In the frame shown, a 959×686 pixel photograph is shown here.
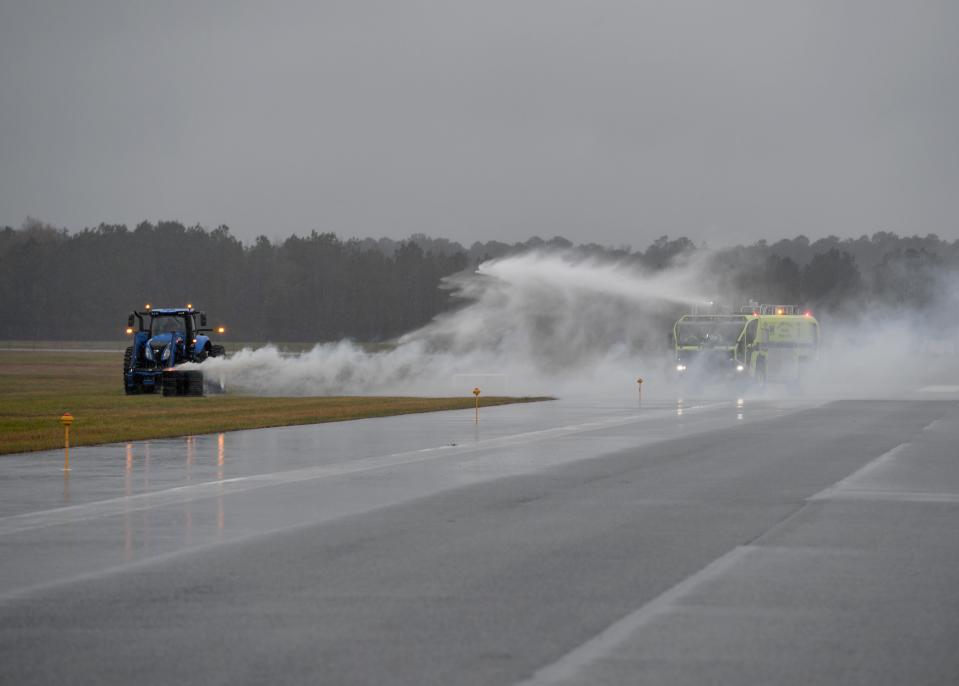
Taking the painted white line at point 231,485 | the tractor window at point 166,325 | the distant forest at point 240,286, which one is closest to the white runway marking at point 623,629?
the painted white line at point 231,485

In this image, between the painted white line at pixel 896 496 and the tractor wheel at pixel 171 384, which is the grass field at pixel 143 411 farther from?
the painted white line at pixel 896 496

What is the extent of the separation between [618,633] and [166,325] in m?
39.2

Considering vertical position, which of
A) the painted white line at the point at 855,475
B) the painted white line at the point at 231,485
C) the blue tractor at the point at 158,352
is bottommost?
the painted white line at the point at 231,485

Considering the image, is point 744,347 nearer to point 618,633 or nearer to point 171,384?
point 171,384

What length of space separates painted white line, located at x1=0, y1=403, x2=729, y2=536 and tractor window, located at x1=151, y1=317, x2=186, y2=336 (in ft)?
70.4

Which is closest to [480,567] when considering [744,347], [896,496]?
[896,496]

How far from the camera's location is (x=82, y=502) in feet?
51.6

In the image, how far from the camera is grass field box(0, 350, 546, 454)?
1055 inches

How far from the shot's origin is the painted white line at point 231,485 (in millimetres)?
14305

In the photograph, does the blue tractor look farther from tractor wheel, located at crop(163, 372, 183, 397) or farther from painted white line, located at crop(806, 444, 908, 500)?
painted white line, located at crop(806, 444, 908, 500)

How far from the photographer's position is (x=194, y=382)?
140 feet

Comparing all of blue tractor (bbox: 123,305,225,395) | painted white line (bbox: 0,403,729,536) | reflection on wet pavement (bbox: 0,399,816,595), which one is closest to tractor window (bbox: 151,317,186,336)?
blue tractor (bbox: 123,305,225,395)

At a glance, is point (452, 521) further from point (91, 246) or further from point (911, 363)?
point (91, 246)

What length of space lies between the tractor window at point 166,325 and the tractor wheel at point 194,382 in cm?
320
